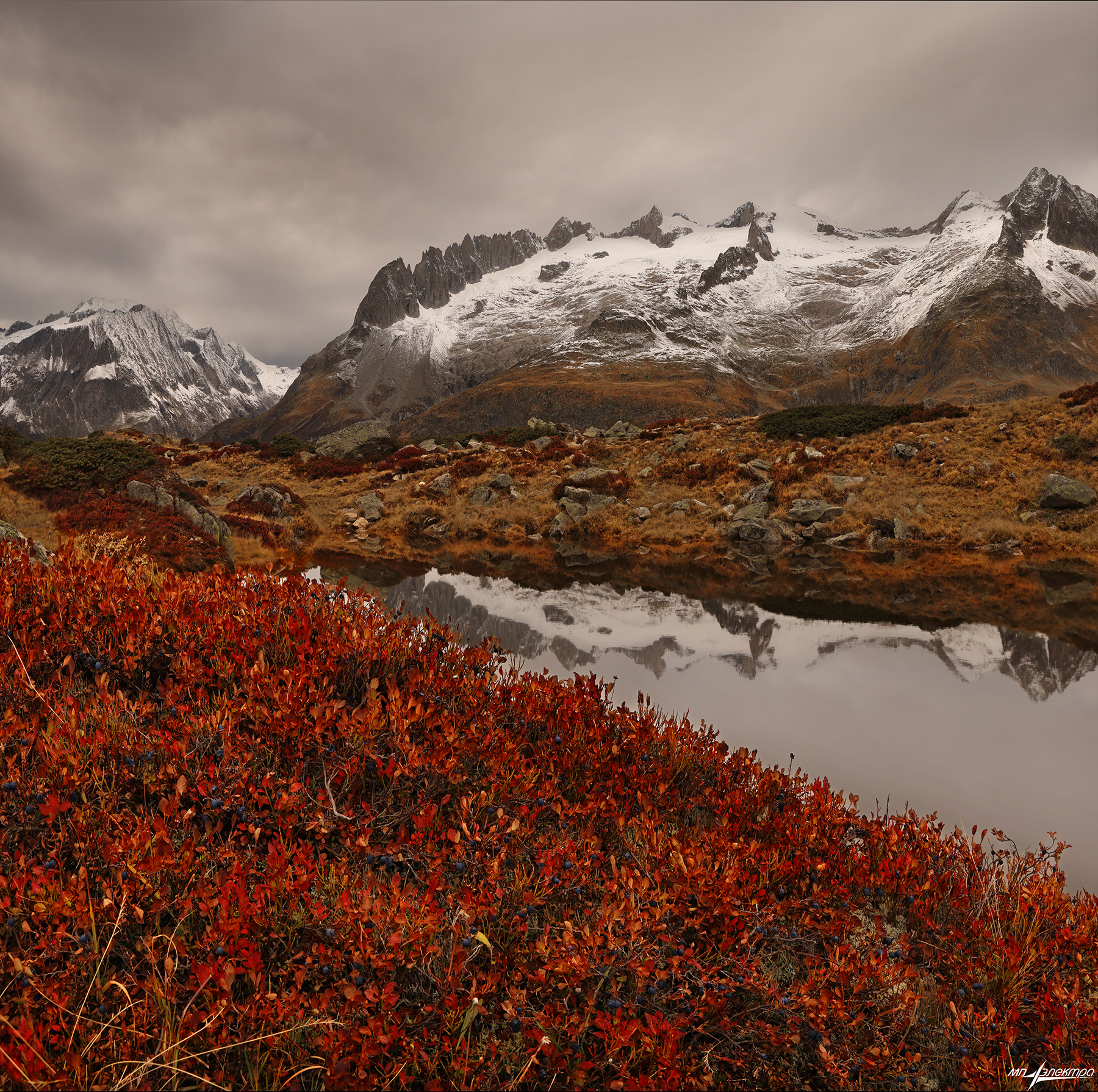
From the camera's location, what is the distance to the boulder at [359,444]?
4203cm

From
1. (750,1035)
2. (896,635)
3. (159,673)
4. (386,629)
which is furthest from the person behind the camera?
(896,635)

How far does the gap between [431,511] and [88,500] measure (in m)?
12.6

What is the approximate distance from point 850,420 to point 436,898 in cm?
3154

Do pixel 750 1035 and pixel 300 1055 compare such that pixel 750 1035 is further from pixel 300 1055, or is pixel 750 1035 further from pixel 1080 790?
pixel 1080 790

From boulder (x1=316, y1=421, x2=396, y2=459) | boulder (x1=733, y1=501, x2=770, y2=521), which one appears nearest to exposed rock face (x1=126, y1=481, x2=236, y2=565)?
boulder (x1=733, y1=501, x2=770, y2=521)

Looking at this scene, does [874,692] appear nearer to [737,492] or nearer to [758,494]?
[758,494]

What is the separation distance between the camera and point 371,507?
25.9 meters

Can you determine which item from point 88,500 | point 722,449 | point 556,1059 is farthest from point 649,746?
point 722,449

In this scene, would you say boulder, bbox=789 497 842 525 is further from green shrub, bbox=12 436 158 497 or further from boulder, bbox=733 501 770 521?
green shrub, bbox=12 436 158 497

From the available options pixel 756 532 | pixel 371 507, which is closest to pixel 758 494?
pixel 756 532

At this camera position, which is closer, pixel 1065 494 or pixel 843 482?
pixel 1065 494

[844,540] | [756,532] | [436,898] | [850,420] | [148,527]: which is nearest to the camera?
[436,898]

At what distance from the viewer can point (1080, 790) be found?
17.1ft

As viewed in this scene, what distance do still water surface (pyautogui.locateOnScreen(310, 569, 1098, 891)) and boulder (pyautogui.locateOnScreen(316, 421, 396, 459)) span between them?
3298 cm
